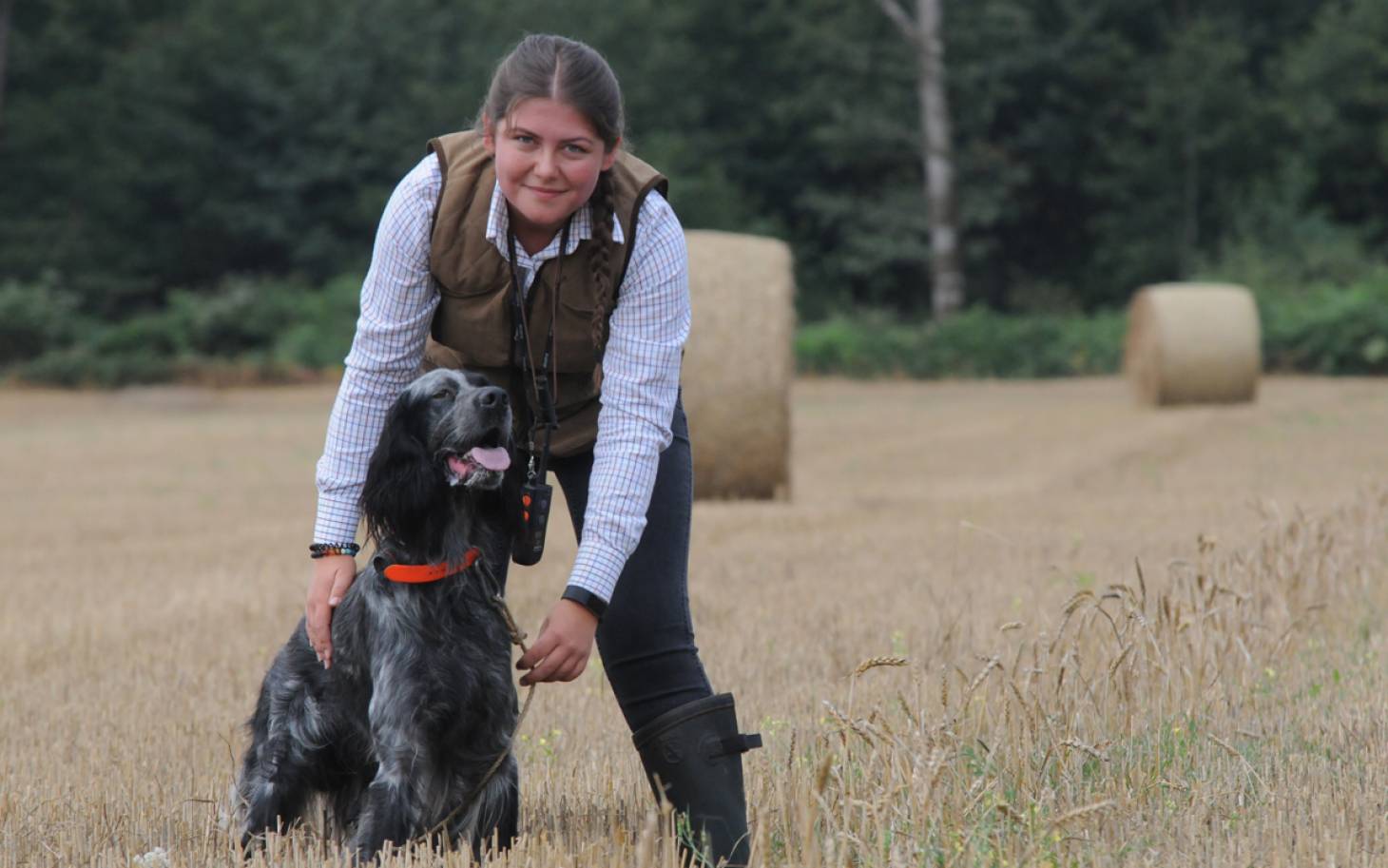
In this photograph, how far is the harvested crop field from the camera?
388 centimetres

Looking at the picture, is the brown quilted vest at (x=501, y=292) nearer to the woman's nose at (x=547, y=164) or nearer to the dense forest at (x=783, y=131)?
the woman's nose at (x=547, y=164)

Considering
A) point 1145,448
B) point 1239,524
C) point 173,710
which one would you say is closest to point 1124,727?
point 173,710

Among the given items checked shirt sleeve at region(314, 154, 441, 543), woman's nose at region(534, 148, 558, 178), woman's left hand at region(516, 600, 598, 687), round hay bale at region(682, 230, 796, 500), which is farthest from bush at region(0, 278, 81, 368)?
woman's left hand at region(516, 600, 598, 687)

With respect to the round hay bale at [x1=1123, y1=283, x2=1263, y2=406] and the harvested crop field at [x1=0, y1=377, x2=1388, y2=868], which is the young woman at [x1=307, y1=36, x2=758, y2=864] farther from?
the round hay bale at [x1=1123, y1=283, x2=1263, y2=406]

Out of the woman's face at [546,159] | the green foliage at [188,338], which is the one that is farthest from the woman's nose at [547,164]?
the green foliage at [188,338]

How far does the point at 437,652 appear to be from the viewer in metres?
3.73

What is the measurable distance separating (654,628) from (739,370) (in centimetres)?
855

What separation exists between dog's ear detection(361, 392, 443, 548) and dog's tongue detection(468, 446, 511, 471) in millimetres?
106

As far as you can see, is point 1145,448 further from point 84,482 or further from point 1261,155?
point 1261,155

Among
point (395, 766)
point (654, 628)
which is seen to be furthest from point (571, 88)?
point (395, 766)

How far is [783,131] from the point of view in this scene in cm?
4197

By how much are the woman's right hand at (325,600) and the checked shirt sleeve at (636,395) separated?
0.53 metres

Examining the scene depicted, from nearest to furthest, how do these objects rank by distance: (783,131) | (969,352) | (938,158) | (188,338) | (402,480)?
1. (402,480)
2. (969,352)
3. (188,338)
4. (938,158)
5. (783,131)

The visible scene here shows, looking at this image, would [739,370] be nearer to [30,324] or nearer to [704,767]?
[704,767]
